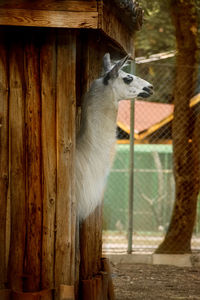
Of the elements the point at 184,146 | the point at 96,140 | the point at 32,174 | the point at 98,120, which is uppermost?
the point at 184,146

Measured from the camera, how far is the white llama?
5844 millimetres

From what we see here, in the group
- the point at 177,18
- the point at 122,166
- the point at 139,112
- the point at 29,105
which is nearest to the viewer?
the point at 29,105

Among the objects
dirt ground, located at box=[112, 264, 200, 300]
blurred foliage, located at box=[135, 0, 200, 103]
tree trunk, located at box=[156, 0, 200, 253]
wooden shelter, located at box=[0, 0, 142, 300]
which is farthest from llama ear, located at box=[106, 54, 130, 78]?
blurred foliage, located at box=[135, 0, 200, 103]

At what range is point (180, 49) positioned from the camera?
10.8 meters

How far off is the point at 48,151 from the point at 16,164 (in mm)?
278

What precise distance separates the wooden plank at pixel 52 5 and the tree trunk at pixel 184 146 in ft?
18.6

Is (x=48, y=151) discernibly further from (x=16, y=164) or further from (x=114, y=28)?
(x=114, y=28)

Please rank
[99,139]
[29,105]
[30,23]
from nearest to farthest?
[30,23] < [29,105] < [99,139]

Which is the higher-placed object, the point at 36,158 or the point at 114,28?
the point at 114,28

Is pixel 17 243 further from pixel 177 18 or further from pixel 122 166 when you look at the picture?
pixel 122 166

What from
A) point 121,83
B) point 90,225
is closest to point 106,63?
point 121,83

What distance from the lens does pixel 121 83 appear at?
6141mm

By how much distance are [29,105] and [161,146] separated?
32.8 ft

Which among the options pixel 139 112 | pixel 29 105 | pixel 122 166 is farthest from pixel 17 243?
pixel 139 112
